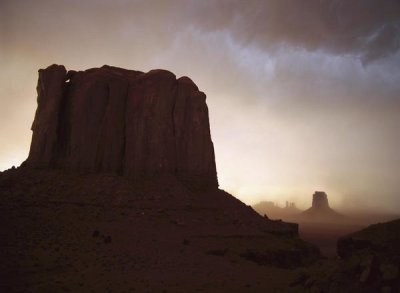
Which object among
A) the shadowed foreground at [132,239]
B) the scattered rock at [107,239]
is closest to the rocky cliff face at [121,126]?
the shadowed foreground at [132,239]

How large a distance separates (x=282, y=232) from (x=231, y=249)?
12.6 m

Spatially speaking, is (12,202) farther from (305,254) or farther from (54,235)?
(305,254)

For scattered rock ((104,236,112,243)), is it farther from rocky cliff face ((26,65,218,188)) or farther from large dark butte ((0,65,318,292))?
rocky cliff face ((26,65,218,188))

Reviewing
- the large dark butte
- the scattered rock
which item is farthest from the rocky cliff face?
the scattered rock

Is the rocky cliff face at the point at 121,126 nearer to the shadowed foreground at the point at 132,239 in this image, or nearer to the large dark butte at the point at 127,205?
the large dark butte at the point at 127,205

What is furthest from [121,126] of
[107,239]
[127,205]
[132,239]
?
[107,239]

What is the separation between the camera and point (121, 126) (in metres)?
52.8

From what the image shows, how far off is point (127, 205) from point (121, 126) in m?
14.6

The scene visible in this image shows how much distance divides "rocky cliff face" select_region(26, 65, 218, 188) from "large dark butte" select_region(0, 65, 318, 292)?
0.15 m

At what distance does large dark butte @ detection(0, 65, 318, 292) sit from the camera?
988 inches

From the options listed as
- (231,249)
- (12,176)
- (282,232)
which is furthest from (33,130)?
(282,232)

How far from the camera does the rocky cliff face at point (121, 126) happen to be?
1909 inches

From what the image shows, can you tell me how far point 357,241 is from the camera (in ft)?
60.4

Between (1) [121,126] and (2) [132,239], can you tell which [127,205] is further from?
(1) [121,126]
